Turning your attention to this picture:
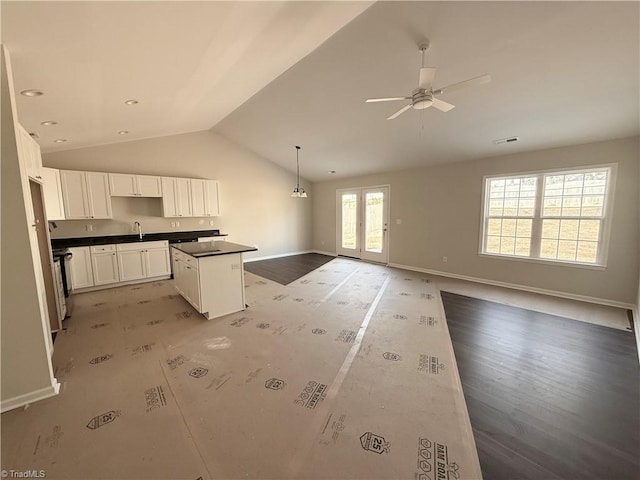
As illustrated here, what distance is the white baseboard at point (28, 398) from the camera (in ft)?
6.34

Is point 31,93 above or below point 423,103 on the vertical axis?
above

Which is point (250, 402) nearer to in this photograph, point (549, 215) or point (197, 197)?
point (197, 197)

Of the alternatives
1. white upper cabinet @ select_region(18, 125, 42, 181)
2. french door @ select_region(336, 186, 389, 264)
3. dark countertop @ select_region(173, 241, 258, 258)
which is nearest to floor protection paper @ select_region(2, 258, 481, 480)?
dark countertop @ select_region(173, 241, 258, 258)

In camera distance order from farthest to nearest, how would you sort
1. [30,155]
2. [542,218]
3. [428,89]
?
[542,218], [30,155], [428,89]

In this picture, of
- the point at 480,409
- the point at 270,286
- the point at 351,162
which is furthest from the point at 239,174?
the point at 480,409

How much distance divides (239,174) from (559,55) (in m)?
6.33

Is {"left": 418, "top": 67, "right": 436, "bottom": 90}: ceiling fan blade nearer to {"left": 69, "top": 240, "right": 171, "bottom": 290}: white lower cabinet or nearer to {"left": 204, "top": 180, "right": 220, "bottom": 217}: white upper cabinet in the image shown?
{"left": 204, "top": 180, "right": 220, "bottom": 217}: white upper cabinet

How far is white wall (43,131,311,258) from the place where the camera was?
5.13 metres

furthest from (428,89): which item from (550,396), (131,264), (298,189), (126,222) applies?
(126,222)

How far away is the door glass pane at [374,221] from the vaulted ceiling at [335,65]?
248cm

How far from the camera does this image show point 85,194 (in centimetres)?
470

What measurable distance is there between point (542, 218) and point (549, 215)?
0.10 metres

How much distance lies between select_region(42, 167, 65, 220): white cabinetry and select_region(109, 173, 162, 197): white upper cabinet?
72cm

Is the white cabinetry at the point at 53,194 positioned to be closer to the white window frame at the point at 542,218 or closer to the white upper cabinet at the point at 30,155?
the white upper cabinet at the point at 30,155
